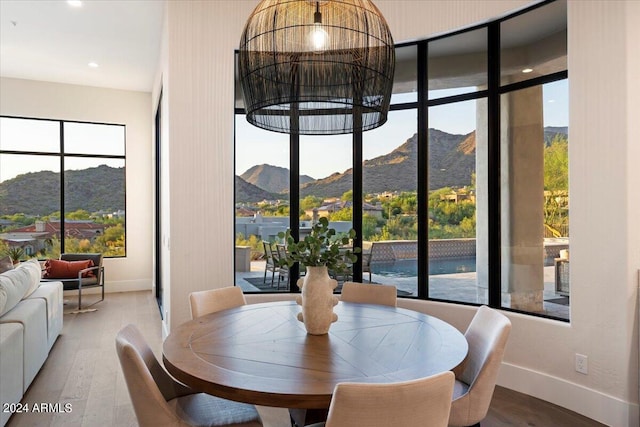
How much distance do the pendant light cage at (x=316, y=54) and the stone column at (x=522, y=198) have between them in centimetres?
175

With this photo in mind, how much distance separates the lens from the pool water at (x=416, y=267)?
371 centimetres

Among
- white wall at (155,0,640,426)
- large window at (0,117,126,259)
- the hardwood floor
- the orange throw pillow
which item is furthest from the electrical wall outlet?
large window at (0,117,126,259)

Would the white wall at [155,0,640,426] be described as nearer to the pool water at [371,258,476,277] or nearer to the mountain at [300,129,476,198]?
the pool water at [371,258,476,277]

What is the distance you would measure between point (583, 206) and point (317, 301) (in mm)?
1968

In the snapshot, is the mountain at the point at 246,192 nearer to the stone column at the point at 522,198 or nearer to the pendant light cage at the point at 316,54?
the pendant light cage at the point at 316,54

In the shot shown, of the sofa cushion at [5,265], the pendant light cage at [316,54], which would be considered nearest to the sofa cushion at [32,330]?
the sofa cushion at [5,265]

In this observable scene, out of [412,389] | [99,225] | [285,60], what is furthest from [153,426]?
[99,225]

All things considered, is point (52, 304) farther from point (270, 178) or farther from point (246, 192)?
point (270, 178)

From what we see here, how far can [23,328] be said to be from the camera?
2.98 m

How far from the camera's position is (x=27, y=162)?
6.78 m

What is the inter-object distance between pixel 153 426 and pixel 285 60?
5.26ft

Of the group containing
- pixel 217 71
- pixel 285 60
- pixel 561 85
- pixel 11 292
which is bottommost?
pixel 11 292

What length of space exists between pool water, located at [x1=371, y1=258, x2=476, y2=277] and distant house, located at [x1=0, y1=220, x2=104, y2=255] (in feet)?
17.3

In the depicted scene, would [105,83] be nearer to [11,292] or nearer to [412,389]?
[11,292]
